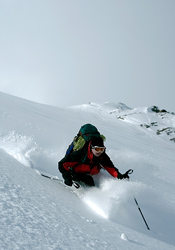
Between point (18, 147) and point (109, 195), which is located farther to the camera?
point (18, 147)

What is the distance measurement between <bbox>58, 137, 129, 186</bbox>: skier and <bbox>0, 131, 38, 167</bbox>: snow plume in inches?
27.1

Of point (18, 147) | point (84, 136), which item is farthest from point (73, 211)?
point (18, 147)

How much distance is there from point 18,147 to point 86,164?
1.54 metres

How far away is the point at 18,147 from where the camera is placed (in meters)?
4.70

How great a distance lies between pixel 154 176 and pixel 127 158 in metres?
0.99

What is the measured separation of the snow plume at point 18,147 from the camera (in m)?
4.12

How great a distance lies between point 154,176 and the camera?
5.56m

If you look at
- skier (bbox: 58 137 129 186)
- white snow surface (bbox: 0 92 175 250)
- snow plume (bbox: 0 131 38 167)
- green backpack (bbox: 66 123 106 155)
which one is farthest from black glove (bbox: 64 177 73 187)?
snow plume (bbox: 0 131 38 167)

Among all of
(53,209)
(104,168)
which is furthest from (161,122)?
(53,209)

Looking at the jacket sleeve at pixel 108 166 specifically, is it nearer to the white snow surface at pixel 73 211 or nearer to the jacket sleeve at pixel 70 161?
the white snow surface at pixel 73 211

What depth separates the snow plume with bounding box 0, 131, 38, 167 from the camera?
4119mm

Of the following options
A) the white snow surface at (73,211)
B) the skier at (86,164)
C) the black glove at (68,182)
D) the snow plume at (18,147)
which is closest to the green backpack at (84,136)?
the skier at (86,164)

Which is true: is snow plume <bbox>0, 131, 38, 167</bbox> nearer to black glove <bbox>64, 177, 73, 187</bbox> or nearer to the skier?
the skier

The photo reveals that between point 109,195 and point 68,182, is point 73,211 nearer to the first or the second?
point 109,195
